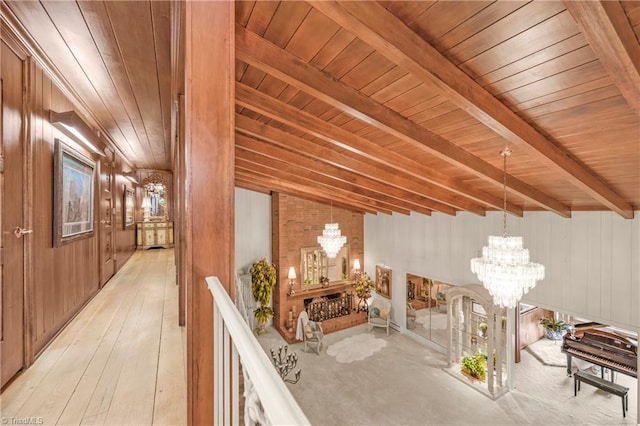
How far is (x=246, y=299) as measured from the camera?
23.9 feet

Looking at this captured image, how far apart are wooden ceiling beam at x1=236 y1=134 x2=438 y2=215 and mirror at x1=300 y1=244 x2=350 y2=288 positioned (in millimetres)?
2667

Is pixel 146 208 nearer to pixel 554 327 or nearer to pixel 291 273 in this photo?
pixel 291 273

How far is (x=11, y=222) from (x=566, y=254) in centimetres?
651

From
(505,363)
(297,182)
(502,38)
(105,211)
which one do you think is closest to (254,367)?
(502,38)

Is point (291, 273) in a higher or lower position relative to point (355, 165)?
lower

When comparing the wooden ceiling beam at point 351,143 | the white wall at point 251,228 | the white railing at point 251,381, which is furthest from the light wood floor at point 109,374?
the white wall at point 251,228

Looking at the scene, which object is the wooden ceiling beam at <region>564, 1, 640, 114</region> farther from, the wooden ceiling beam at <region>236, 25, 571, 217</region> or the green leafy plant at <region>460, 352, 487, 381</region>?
the green leafy plant at <region>460, 352, 487, 381</region>

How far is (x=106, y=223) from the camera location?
4.28 m

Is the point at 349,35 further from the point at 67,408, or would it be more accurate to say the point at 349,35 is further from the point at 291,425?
the point at 67,408

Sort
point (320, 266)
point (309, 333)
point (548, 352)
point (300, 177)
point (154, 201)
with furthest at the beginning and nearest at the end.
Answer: point (154, 201) < point (320, 266) < point (309, 333) < point (548, 352) < point (300, 177)

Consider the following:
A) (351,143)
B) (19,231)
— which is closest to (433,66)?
(351,143)

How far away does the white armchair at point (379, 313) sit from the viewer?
7.64 metres

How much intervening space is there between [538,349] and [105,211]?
9328 mm

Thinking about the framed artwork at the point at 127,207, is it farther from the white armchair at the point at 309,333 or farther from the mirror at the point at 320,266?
the white armchair at the point at 309,333
